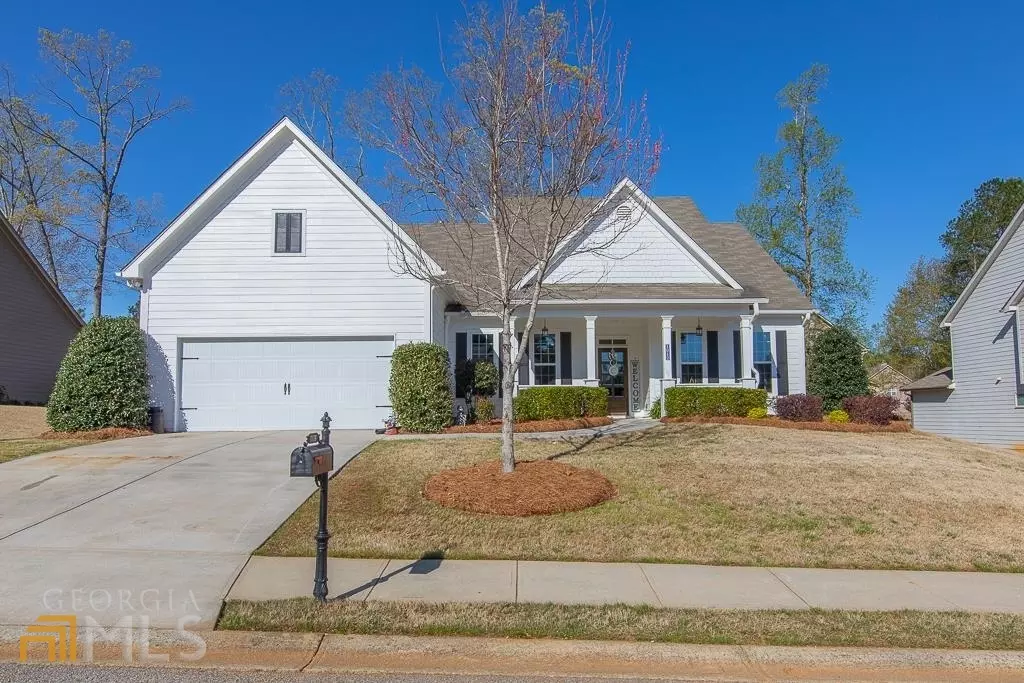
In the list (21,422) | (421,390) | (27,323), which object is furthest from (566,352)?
(27,323)

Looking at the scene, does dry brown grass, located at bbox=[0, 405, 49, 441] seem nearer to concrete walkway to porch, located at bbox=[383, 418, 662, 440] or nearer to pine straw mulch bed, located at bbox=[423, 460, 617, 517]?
concrete walkway to porch, located at bbox=[383, 418, 662, 440]

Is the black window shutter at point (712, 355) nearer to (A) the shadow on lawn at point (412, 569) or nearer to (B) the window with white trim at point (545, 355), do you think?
(B) the window with white trim at point (545, 355)

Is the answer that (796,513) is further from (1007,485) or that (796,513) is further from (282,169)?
(282,169)

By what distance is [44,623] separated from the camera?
4.96 m

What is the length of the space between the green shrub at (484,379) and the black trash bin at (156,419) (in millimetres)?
7385

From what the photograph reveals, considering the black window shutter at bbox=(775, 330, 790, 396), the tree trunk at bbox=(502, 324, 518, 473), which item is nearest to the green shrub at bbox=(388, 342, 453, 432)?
the tree trunk at bbox=(502, 324, 518, 473)

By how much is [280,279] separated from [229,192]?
96.4 inches

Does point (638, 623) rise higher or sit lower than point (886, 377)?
lower

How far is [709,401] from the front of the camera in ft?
55.7

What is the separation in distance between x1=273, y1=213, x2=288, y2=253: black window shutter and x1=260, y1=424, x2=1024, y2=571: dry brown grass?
6.18 meters

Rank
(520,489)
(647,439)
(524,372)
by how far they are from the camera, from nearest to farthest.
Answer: (520,489) < (647,439) < (524,372)

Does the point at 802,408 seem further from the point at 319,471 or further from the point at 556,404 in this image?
the point at 319,471

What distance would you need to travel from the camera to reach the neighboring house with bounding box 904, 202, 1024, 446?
56.6 feet

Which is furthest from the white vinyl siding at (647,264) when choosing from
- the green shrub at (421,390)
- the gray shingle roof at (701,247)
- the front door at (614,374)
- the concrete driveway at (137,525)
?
the concrete driveway at (137,525)
